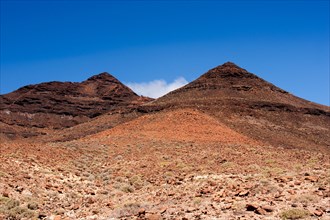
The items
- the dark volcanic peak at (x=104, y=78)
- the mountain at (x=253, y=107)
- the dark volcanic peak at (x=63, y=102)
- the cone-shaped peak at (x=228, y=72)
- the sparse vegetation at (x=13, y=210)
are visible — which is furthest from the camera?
the dark volcanic peak at (x=104, y=78)

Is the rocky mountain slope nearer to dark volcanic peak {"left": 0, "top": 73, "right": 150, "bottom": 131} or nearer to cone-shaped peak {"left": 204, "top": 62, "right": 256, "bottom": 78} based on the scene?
cone-shaped peak {"left": 204, "top": 62, "right": 256, "bottom": 78}

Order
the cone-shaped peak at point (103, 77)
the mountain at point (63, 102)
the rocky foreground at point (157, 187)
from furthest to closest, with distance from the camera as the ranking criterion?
the cone-shaped peak at point (103, 77) < the mountain at point (63, 102) < the rocky foreground at point (157, 187)

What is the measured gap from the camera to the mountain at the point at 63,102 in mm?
103125

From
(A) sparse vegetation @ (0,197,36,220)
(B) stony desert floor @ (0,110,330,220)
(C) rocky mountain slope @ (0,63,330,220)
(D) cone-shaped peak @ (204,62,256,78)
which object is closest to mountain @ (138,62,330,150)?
(D) cone-shaped peak @ (204,62,256,78)

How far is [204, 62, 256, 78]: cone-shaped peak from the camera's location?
69.9 m

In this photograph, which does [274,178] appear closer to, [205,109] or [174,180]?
[174,180]

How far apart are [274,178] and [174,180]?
4.57 metres

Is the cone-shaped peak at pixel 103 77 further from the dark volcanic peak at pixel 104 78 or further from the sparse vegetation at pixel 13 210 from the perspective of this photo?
the sparse vegetation at pixel 13 210

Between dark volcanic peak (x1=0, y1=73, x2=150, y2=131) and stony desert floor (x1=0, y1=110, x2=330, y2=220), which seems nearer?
stony desert floor (x1=0, y1=110, x2=330, y2=220)

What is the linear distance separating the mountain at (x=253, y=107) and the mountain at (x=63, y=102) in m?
28.4

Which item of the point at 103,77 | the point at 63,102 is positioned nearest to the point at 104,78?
the point at 103,77

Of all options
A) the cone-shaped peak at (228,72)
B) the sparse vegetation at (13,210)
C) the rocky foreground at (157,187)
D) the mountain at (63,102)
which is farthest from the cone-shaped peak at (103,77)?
the sparse vegetation at (13,210)

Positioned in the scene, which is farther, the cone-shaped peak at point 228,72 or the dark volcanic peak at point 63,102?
the dark volcanic peak at point 63,102

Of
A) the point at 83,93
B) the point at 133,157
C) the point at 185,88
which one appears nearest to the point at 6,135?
the point at 185,88
